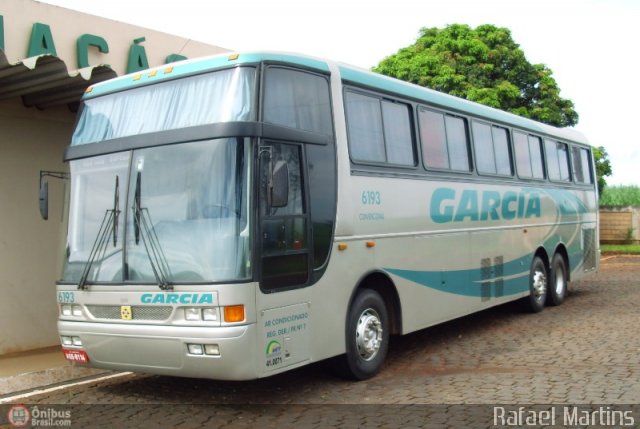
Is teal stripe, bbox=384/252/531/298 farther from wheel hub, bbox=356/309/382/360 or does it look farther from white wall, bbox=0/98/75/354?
white wall, bbox=0/98/75/354

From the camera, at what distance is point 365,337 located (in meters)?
7.63

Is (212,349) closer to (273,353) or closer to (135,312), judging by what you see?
(273,353)

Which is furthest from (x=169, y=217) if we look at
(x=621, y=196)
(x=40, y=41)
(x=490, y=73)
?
(x=621, y=196)

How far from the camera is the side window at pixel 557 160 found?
1368 centimetres

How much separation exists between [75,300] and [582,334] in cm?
723

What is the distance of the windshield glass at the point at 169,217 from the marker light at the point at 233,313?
26 cm

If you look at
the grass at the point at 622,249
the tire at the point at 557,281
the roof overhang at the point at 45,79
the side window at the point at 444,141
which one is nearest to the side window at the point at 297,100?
the side window at the point at 444,141

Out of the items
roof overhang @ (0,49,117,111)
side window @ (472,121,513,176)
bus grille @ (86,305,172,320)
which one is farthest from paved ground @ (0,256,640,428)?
roof overhang @ (0,49,117,111)

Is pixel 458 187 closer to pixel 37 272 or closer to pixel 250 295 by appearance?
pixel 250 295

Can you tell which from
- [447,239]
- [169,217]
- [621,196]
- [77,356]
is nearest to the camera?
[169,217]

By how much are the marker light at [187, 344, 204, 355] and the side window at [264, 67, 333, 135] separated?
211cm

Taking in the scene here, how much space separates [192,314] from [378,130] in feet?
10.9

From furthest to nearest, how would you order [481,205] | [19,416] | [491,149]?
1. [491,149]
2. [481,205]
3. [19,416]

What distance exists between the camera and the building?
9.88 metres
